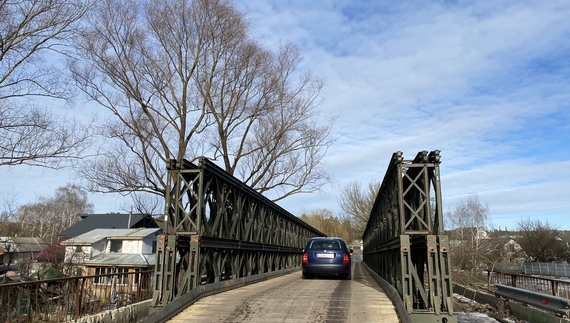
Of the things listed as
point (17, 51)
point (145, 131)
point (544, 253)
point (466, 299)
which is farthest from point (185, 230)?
point (544, 253)

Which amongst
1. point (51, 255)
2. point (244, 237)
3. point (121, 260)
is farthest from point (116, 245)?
point (244, 237)

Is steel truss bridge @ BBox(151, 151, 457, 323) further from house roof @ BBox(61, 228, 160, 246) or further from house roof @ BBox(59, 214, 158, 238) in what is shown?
house roof @ BBox(59, 214, 158, 238)

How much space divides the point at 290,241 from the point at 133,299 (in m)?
11.8

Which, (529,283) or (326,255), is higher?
(326,255)

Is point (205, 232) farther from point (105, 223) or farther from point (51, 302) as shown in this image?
point (105, 223)

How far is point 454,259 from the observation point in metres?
23.1

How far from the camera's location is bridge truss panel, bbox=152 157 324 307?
25.4ft

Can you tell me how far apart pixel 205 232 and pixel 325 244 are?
19.6 ft

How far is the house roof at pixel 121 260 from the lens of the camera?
3475cm

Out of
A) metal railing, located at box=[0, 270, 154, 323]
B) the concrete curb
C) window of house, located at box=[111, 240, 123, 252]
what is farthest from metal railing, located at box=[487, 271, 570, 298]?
window of house, located at box=[111, 240, 123, 252]

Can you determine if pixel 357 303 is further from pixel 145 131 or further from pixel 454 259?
pixel 454 259

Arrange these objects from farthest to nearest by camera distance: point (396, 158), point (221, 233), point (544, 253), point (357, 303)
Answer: point (544, 253) < point (221, 233) < point (396, 158) < point (357, 303)

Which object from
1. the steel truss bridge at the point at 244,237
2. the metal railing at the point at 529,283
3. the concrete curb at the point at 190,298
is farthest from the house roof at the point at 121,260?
the metal railing at the point at 529,283

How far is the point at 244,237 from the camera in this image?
12.4 metres
